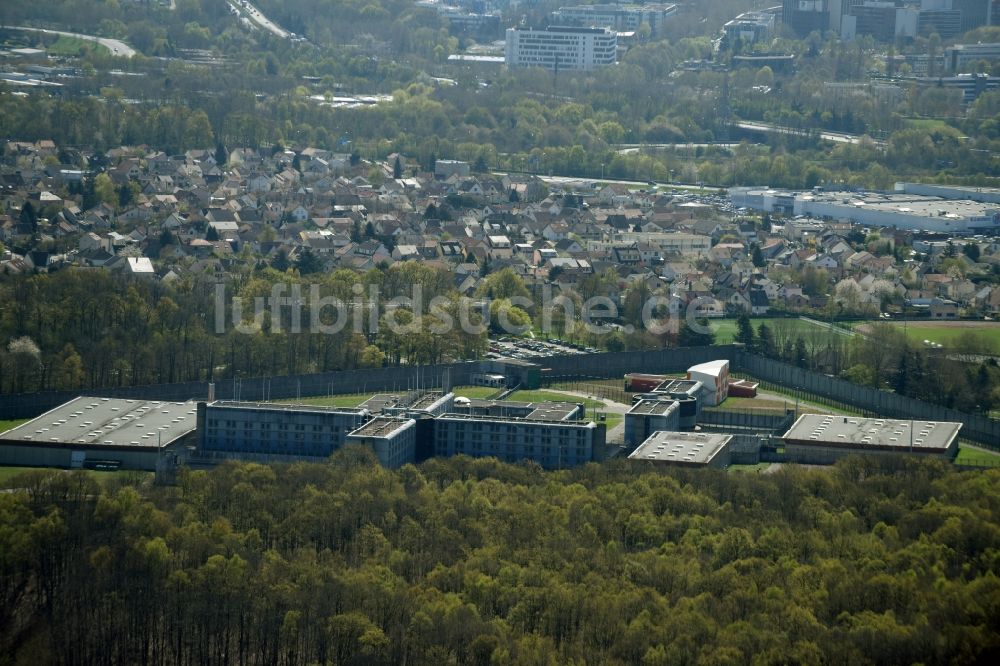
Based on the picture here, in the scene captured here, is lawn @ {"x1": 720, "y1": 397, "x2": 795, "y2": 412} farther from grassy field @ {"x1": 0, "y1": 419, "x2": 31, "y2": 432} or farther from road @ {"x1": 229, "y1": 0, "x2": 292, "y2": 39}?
road @ {"x1": 229, "y1": 0, "x2": 292, "y2": 39}

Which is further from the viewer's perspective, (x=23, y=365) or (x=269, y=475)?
(x=23, y=365)

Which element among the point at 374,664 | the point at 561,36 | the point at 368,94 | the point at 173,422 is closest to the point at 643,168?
the point at 368,94

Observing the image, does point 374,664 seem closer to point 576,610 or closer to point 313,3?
point 576,610

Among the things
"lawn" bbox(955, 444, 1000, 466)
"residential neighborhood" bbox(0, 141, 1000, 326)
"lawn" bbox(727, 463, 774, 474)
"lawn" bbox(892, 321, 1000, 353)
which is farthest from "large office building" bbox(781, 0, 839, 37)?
"lawn" bbox(727, 463, 774, 474)

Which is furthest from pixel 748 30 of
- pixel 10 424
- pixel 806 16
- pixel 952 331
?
pixel 10 424

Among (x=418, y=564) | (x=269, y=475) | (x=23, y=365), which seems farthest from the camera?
(x=23, y=365)

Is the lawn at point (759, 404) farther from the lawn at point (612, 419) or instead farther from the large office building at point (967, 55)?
the large office building at point (967, 55)
